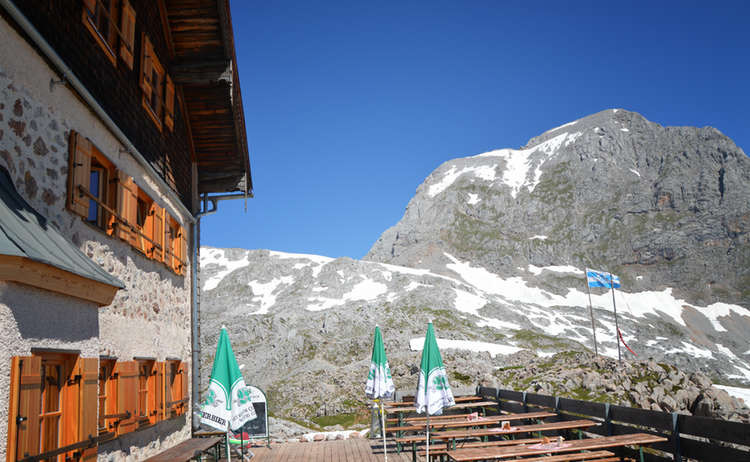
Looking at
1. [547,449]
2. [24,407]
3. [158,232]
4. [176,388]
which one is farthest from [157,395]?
[547,449]

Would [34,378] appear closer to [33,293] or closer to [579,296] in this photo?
[33,293]

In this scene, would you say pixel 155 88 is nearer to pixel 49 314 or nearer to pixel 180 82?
pixel 180 82

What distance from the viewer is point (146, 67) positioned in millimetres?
8961

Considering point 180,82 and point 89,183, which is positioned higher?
point 180,82

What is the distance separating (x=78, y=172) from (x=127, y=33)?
296 cm

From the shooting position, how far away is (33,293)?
408 centimetres

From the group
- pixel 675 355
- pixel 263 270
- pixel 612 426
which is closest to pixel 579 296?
pixel 675 355

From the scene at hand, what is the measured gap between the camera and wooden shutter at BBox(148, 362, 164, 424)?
8.44 meters

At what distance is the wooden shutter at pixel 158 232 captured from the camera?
350 inches

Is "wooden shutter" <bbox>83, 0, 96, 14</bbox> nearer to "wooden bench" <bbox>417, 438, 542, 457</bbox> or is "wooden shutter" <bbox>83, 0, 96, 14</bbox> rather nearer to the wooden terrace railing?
Answer: "wooden bench" <bbox>417, 438, 542, 457</bbox>

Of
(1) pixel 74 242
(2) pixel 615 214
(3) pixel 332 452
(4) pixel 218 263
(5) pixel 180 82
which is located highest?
(2) pixel 615 214

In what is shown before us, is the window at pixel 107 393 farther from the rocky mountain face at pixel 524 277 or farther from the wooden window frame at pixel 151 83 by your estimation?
the rocky mountain face at pixel 524 277

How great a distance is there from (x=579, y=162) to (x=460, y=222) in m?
40.5

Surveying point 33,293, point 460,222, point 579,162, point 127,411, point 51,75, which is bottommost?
point 127,411
